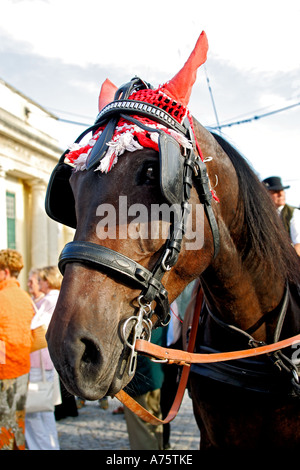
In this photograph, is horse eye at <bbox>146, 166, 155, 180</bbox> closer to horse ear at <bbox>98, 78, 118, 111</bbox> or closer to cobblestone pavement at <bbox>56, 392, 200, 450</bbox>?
horse ear at <bbox>98, 78, 118, 111</bbox>

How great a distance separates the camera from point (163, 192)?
1.46 meters

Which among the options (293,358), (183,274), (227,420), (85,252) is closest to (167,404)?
(227,420)

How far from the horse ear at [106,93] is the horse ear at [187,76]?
467mm

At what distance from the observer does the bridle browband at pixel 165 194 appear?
140 centimetres

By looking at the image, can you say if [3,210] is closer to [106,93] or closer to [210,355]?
[106,93]

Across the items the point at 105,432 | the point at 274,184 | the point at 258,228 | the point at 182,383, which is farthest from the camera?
the point at 105,432

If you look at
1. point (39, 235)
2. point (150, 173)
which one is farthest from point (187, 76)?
point (39, 235)

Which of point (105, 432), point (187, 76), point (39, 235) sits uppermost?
point (39, 235)

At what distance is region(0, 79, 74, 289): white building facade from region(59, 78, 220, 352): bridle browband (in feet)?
39.3

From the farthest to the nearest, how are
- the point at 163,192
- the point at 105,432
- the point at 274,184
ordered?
the point at 105,432
the point at 274,184
the point at 163,192

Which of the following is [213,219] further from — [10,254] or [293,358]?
[10,254]

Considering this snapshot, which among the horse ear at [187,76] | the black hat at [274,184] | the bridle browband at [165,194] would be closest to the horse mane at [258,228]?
the bridle browband at [165,194]

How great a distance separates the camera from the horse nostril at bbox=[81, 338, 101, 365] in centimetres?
132

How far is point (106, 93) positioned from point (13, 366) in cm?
280
